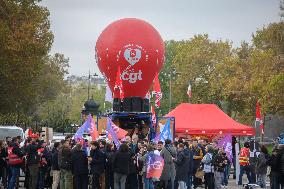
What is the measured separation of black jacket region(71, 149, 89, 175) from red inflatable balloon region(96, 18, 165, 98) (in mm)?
11423

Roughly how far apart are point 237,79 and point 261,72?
3111 mm

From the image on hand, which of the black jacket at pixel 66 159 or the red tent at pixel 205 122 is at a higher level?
the red tent at pixel 205 122

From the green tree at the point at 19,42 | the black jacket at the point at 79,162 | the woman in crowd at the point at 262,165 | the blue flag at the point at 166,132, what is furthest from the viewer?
the green tree at the point at 19,42

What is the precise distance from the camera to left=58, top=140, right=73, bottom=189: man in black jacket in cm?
2488

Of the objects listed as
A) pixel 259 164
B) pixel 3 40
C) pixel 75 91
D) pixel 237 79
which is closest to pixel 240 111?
pixel 237 79

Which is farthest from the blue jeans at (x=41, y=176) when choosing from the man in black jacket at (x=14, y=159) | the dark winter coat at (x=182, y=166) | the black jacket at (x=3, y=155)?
the dark winter coat at (x=182, y=166)

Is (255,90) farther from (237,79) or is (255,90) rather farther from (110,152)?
(110,152)

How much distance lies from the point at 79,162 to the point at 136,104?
1214 cm

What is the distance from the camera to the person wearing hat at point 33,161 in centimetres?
2648

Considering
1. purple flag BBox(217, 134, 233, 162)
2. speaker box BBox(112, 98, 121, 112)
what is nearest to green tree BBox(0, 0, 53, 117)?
speaker box BBox(112, 98, 121, 112)

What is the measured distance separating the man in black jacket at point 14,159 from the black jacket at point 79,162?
2952 mm

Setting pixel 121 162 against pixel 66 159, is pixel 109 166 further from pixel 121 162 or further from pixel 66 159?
pixel 66 159

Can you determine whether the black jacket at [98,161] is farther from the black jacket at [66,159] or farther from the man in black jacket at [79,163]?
the black jacket at [66,159]

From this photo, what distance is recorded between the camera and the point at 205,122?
42156 millimetres
